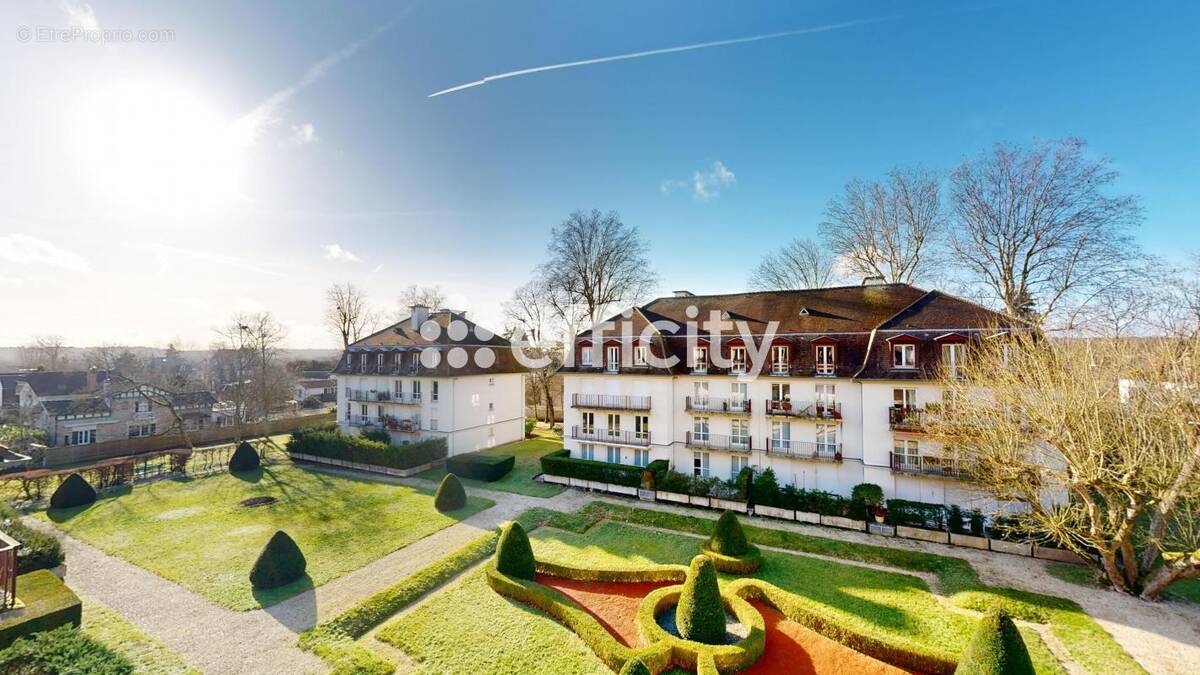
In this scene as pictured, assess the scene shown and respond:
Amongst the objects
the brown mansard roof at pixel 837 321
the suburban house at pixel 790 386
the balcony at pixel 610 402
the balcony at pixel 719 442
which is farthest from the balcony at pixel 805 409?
the balcony at pixel 610 402

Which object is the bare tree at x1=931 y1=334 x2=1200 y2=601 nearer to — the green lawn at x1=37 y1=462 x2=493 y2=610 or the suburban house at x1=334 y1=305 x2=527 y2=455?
the green lawn at x1=37 y1=462 x2=493 y2=610

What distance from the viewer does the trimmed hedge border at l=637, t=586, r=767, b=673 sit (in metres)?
10.4

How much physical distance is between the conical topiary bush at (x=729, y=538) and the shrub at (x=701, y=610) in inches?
171

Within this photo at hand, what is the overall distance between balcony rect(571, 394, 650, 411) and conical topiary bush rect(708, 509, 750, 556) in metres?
9.55

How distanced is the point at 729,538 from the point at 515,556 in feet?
24.1

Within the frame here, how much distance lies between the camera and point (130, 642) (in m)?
11.8

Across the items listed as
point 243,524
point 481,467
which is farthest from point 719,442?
point 243,524

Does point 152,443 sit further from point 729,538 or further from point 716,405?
point 729,538

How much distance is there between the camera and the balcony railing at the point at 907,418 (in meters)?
18.9

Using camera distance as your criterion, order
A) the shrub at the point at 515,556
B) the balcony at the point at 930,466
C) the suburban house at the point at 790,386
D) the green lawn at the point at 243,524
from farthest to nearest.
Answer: the suburban house at the point at 790,386 < the balcony at the point at 930,466 < the green lawn at the point at 243,524 < the shrub at the point at 515,556

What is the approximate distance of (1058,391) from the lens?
13.7 m

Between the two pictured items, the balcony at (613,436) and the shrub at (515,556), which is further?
the balcony at (613,436)

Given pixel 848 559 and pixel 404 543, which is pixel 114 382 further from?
pixel 848 559

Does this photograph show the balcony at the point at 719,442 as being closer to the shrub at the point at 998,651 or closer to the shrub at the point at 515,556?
the shrub at the point at 515,556
